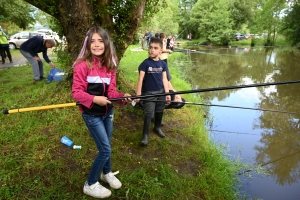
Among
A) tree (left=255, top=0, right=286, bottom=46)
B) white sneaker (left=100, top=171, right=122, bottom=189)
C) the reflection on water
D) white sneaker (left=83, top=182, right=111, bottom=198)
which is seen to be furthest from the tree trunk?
tree (left=255, top=0, right=286, bottom=46)

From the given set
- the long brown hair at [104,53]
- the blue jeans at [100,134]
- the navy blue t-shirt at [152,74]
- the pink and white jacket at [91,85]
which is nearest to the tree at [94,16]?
the navy blue t-shirt at [152,74]

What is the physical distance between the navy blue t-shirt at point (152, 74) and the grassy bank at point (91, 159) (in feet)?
2.69

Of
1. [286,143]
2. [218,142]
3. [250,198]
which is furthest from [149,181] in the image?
[286,143]

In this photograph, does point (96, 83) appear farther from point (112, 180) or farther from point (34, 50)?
point (34, 50)

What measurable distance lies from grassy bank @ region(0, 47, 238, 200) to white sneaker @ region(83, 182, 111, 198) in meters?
0.09

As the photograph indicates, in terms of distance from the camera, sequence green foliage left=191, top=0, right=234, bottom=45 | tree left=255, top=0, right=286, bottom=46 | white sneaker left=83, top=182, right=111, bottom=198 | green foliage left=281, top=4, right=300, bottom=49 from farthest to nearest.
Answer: green foliage left=191, top=0, right=234, bottom=45 < tree left=255, top=0, right=286, bottom=46 < green foliage left=281, top=4, right=300, bottom=49 < white sneaker left=83, top=182, right=111, bottom=198

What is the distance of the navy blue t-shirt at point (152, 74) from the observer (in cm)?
351

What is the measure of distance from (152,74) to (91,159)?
4.93 feet

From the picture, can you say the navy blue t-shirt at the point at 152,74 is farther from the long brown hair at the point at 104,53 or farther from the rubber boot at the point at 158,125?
the long brown hair at the point at 104,53

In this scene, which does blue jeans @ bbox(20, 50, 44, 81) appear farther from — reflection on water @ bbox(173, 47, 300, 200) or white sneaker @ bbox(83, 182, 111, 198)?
reflection on water @ bbox(173, 47, 300, 200)

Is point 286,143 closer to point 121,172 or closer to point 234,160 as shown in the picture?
point 234,160

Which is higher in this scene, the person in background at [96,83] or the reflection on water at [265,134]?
the person in background at [96,83]

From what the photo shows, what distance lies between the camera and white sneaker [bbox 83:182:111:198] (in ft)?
8.20

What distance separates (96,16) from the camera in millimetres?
3832
